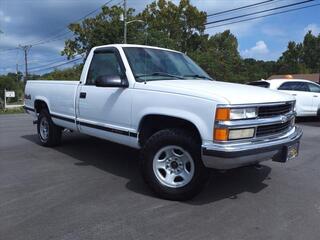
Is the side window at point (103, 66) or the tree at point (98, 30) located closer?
the side window at point (103, 66)

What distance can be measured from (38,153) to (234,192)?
13.3 ft

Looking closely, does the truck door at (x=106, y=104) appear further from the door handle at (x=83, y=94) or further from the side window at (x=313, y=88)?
the side window at (x=313, y=88)

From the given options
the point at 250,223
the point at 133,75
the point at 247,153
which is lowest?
the point at 250,223

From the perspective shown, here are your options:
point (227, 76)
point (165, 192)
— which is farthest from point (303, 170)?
point (227, 76)

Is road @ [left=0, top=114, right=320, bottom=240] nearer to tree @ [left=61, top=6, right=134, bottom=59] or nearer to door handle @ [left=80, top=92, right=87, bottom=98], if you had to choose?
door handle @ [left=80, top=92, right=87, bottom=98]

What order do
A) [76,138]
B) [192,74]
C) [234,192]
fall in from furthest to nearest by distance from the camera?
[76,138], [192,74], [234,192]

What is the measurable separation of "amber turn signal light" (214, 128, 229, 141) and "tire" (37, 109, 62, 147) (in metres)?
4.43

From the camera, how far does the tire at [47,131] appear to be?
7.99 meters

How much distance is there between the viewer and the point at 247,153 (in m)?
4.45

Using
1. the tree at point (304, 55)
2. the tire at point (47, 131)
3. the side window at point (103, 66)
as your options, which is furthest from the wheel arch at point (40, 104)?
the tree at point (304, 55)

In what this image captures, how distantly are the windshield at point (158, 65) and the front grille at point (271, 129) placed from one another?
1.56 meters

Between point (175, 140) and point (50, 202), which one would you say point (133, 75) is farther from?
point (50, 202)

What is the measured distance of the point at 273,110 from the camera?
4914 millimetres

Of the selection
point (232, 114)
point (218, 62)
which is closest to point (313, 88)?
point (232, 114)
